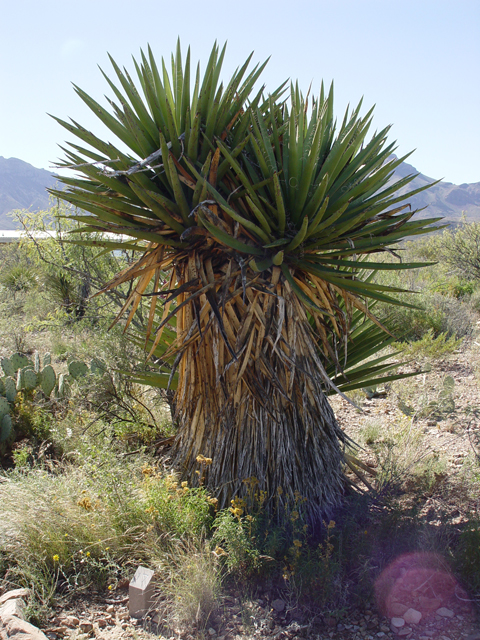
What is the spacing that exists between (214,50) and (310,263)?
1.49 m

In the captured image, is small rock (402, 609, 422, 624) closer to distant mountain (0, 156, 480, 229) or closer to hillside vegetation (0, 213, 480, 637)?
hillside vegetation (0, 213, 480, 637)

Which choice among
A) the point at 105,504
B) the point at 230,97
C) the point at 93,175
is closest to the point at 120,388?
the point at 105,504

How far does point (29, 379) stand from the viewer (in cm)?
527

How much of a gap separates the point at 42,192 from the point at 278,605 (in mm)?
178799

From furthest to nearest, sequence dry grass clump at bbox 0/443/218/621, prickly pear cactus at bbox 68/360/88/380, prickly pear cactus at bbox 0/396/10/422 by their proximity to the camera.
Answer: prickly pear cactus at bbox 68/360/88/380
prickly pear cactus at bbox 0/396/10/422
dry grass clump at bbox 0/443/218/621

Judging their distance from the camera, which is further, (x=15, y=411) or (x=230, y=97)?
(x=15, y=411)

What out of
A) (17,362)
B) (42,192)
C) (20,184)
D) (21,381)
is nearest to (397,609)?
(21,381)

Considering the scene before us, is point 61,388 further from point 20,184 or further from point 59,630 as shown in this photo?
point 20,184

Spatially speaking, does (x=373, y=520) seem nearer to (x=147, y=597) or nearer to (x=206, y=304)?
(x=147, y=597)

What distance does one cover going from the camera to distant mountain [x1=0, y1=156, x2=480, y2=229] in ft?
413

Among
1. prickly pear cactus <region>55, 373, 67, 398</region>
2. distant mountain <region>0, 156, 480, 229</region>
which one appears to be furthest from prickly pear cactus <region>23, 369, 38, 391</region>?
distant mountain <region>0, 156, 480, 229</region>

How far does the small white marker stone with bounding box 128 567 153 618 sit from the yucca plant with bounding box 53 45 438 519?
0.69m

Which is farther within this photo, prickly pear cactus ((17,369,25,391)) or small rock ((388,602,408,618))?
prickly pear cactus ((17,369,25,391))

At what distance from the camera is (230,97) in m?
2.78
